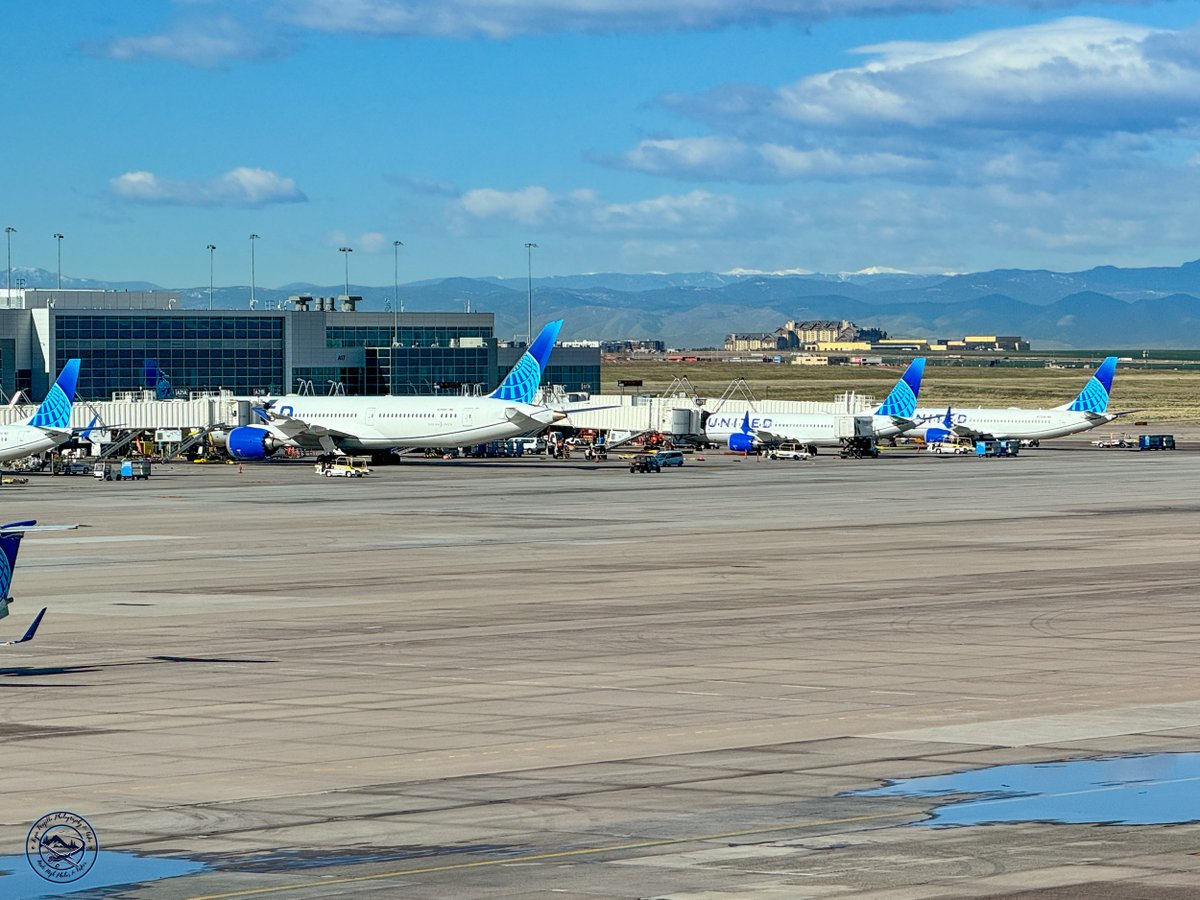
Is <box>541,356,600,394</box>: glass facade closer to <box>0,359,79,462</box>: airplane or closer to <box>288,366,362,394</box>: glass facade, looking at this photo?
<box>288,366,362,394</box>: glass facade

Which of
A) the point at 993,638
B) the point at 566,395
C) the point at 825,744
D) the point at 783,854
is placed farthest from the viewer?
the point at 566,395

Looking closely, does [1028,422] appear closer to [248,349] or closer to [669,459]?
[669,459]

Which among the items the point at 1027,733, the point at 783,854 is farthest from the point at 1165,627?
the point at 783,854

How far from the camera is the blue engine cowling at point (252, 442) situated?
129 m

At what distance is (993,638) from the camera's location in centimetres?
3825

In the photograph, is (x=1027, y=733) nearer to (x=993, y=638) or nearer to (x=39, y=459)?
(x=993, y=638)

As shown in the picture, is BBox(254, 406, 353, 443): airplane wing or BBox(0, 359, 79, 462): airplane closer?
BBox(0, 359, 79, 462): airplane

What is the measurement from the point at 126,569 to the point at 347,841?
122 feet

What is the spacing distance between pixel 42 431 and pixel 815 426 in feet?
199

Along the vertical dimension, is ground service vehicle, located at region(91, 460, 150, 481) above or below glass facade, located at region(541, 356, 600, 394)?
below

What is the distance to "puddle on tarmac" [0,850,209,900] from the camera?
17797 millimetres

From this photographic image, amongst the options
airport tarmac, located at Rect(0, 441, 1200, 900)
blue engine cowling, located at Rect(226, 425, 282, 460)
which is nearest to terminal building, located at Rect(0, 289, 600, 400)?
blue engine cowling, located at Rect(226, 425, 282, 460)

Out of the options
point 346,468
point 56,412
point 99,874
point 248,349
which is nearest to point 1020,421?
point 346,468

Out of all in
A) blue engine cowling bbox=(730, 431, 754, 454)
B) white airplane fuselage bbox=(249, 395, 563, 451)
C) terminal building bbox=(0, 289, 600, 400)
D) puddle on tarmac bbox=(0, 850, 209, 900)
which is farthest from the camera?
terminal building bbox=(0, 289, 600, 400)
